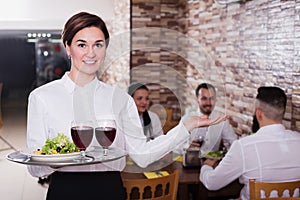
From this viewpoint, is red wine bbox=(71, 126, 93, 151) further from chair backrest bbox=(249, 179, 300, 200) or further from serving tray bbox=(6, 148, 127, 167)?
chair backrest bbox=(249, 179, 300, 200)

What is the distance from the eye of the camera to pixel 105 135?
1.22 meters

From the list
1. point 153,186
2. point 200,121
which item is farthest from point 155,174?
point 200,121

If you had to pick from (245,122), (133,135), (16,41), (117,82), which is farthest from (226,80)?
(16,41)

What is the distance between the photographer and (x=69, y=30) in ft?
4.01

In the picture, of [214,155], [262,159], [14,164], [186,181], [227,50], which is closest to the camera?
[262,159]

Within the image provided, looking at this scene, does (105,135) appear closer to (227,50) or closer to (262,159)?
(262,159)

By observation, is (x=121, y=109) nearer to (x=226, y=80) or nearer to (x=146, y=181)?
(x=146, y=181)

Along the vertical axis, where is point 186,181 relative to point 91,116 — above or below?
below

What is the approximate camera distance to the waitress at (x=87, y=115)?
1.21 meters

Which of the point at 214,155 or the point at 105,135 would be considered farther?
the point at 214,155

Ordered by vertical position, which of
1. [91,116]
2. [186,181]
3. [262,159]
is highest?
[91,116]

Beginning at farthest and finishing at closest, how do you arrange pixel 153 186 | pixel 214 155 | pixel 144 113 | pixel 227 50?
pixel 227 50 < pixel 144 113 < pixel 214 155 < pixel 153 186

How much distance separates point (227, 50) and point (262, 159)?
1.49 m

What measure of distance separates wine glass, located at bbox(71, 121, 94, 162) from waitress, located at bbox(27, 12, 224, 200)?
0.17 feet
